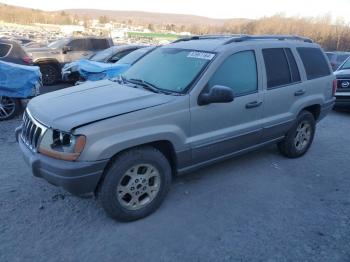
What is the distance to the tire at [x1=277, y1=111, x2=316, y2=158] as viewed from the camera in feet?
17.5

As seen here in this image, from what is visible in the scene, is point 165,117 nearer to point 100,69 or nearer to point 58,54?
point 100,69

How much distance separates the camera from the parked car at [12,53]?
8742mm

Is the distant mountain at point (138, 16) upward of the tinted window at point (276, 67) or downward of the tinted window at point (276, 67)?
upward

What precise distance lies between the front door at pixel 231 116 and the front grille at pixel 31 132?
5.15 feet

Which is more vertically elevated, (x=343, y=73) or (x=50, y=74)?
(x=343, y=73)

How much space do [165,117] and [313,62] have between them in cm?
303

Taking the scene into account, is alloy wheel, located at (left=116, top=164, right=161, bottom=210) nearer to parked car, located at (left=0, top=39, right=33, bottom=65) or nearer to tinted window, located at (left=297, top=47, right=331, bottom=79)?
tinted window, located at (left=297, top=47, right=331, bottom=79)

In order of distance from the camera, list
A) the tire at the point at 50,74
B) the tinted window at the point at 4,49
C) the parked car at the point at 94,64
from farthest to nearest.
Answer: the tire at the point at 50,74 → the parked car at the point at 94,64 → the tinted window at the point at 4,49

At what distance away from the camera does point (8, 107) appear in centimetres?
734

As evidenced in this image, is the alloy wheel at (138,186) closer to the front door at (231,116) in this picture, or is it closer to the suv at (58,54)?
the front door at (231,116)

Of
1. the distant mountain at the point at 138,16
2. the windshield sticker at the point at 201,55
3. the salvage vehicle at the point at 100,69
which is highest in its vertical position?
the distant mountain at the point at 138,16

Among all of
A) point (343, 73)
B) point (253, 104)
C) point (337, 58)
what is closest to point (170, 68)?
point (253, 104)

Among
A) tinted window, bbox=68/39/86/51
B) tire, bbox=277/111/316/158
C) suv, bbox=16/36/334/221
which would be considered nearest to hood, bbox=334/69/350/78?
tire, bbox=277/111/316/158

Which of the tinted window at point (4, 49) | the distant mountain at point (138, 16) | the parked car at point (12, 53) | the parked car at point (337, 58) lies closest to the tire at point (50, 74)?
the parked car at point (12, 53)
